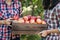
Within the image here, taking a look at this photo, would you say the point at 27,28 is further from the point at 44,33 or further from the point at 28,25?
the point at 44,33

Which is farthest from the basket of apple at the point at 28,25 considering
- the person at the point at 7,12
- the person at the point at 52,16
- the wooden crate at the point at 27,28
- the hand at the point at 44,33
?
the person at the point at 7,12

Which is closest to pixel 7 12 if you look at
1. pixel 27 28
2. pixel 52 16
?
pixel 27 28

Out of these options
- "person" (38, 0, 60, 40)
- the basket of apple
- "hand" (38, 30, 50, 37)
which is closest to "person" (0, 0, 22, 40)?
the basket of apple

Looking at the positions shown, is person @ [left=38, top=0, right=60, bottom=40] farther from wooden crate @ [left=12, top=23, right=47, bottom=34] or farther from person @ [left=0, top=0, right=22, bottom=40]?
person @ [left=0, top=0, right=22, bottom=40]

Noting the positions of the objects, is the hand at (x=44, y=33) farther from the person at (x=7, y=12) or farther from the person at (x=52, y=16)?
the person at (x=7, y=12)

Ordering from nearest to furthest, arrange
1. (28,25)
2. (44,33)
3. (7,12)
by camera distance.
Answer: (44,33), (28,25), (7,12)

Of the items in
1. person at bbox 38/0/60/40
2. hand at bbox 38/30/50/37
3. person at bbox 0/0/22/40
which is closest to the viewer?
hand at bbox 38/30/50/37

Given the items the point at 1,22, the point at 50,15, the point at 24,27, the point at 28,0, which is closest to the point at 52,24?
the point at 50,15

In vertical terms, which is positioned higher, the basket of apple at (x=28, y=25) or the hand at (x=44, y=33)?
the basket of apple at (x=28, y=25)

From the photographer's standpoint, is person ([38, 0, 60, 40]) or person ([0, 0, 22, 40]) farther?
person ([0, 0, 22, 40])

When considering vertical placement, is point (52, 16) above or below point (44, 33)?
above

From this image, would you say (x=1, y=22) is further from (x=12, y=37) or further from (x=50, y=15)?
(x=50, y=15)

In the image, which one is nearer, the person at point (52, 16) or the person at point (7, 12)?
the person at point (52, 16)

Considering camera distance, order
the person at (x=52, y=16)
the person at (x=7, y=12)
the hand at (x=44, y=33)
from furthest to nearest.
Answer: the person at (x=7, y=12) < the person at (x=52, y=16) < the hand at (x=44, y=33)
